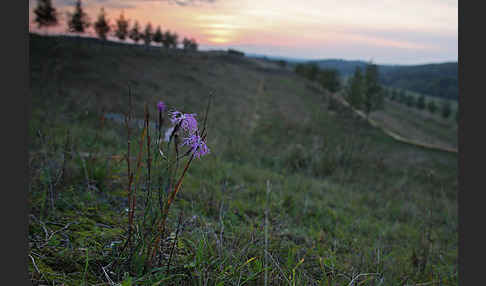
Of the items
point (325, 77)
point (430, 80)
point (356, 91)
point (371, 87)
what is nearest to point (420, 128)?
point (325, 77)

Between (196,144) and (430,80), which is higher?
(430,80)

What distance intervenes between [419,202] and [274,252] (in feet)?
16.9

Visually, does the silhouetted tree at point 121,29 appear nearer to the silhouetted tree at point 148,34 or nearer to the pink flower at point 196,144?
the silhouetted tree at point 148,34

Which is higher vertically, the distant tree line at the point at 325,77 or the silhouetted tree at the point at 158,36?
the silhouetted tree at the point at 158,36

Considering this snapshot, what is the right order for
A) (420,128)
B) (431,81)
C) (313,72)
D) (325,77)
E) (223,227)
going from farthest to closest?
(431,81), (313,72), (325,77), (420,128), (223,227)

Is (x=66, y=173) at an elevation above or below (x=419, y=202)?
above

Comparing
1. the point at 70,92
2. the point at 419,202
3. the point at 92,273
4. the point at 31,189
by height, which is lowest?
the point at 419,202

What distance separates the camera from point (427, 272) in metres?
2.25

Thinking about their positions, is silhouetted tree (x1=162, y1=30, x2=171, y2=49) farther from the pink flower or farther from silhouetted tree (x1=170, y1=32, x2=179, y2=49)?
the pink flower

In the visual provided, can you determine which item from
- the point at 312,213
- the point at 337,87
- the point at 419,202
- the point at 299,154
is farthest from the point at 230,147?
the point at 337,87

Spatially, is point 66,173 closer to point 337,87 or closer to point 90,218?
point 90,218

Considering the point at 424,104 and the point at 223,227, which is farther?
the point at 424,104

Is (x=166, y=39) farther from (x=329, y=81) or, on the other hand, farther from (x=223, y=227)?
(x=223, y=227)

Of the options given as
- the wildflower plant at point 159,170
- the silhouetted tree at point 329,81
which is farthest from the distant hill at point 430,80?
the wildflower plant at point 159,170
